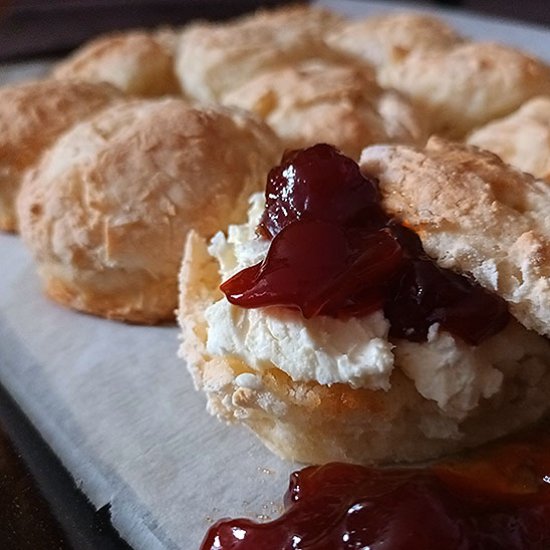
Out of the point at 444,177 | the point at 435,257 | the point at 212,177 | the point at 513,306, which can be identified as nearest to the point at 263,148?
the point at 212,177

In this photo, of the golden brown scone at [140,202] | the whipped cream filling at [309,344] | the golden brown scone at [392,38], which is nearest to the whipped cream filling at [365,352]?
the whipped cream filling at [309,344]

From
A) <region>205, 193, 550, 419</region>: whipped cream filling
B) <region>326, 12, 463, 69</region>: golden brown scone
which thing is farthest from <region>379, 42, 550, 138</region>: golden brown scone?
<region>205, 193, 550, 419</region>: whipped cream filling

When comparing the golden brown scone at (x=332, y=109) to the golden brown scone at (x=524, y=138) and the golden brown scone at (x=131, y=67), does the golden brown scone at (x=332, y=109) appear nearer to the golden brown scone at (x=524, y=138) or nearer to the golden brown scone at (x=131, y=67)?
the golden brown scone at (x=524, y=138)

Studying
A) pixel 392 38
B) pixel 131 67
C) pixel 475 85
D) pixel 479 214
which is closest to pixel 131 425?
pixel 479 214

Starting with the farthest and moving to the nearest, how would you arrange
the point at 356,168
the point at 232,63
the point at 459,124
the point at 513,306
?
the point at 232,63 < the point at 459,124 < the point at 356,168 < the point at 513,306

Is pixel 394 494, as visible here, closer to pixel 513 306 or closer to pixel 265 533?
pixel 265 533

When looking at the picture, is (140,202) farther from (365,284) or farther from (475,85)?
(475,85)
